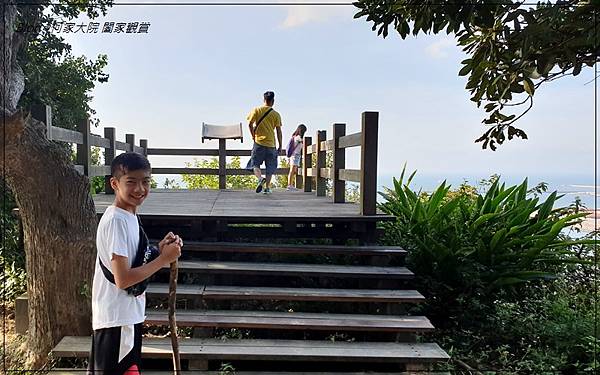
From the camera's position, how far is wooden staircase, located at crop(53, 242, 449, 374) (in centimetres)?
298

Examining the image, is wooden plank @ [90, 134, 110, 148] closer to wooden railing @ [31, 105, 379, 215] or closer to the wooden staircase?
wooden railing @ [31, 105, 379, 215]

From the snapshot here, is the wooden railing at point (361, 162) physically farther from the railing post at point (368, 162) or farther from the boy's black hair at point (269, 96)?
the boy's black hair at point (269, 96)

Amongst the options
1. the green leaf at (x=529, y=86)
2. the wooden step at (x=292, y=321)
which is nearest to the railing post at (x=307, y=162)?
the wooden step at (x=292, y=321)

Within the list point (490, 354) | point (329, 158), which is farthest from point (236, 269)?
point (329, 158)

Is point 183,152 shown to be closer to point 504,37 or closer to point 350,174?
point 350,174

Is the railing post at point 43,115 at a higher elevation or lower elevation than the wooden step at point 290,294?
higher

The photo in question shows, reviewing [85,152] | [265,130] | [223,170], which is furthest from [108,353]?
[223,170]

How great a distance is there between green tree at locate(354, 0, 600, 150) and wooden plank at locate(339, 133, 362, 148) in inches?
49.9

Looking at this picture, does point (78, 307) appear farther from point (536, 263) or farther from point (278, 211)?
point (536, 263)

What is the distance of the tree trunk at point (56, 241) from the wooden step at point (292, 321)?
57 centimetres

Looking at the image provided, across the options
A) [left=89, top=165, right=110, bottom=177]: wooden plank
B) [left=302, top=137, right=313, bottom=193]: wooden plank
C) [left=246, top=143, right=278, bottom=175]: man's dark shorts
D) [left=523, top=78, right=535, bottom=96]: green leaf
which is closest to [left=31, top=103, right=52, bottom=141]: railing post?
[left=89, top=165, right=110, bottom=177]: wooden plank

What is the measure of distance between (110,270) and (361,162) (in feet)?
9.08

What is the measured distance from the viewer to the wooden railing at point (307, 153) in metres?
4.05

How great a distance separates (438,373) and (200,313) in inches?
66.5
